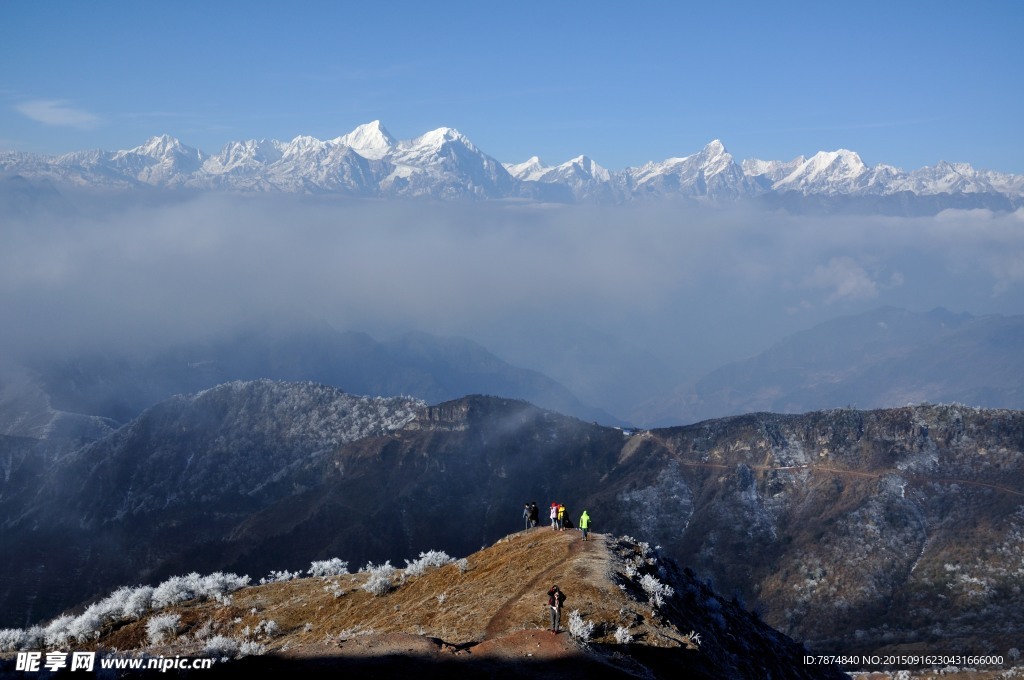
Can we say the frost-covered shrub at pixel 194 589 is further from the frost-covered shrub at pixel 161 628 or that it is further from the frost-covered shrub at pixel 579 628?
the frost-covered shrub at pixel 579 628

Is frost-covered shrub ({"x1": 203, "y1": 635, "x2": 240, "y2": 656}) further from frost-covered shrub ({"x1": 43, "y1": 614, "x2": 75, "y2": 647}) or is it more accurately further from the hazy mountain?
the hazy mountain

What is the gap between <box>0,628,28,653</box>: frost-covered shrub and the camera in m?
43.0

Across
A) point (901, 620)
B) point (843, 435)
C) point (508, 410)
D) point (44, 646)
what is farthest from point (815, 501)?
point (44, 646)

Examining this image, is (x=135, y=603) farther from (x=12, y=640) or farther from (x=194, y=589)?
(x=12, y=640)

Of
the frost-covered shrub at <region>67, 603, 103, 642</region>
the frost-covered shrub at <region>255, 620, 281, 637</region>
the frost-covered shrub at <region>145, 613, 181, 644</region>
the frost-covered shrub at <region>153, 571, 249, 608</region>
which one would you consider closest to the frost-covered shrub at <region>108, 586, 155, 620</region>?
the frost-covered shrub at <region>153, 571, 249, 608</region>

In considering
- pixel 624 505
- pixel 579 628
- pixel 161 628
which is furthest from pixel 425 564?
pixel 624 505

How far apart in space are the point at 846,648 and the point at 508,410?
10372cm

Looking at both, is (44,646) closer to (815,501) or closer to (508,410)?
(815,501)

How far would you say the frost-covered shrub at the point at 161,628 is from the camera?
42469 millimetres

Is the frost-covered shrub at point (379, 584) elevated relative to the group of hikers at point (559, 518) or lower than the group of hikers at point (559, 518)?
lower

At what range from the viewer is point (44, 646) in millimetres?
42750

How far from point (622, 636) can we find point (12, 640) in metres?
35.3

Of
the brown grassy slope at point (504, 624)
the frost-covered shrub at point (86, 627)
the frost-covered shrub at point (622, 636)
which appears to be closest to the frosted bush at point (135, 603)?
the frost-covered shrub at point (86, 627)

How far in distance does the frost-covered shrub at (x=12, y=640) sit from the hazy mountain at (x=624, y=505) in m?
86.2
